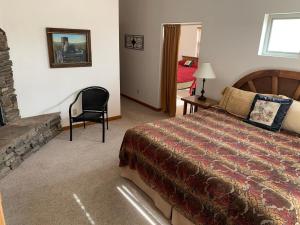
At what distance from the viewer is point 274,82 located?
119 inches

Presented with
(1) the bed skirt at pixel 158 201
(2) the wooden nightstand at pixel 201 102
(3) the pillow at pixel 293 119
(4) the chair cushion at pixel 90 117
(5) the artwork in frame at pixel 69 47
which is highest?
(5) the artwork in frame at pixel 69 47

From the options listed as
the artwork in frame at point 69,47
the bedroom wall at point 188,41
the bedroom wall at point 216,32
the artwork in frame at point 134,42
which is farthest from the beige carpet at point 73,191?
the bedroom wall at point 188,41

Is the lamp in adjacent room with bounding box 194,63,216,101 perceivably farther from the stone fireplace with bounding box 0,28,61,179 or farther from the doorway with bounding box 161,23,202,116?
the stone fireplace with bounding box 0,28,61,179

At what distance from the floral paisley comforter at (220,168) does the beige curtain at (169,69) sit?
2058 mm

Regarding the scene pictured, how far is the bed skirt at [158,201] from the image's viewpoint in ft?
6.51

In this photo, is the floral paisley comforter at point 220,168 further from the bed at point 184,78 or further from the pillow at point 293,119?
the bed at point 184,78

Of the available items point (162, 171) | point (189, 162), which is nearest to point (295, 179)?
point (189, 162)

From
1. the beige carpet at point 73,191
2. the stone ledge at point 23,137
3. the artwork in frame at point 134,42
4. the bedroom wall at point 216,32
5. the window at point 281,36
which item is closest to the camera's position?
the beige carpet at point 73,191

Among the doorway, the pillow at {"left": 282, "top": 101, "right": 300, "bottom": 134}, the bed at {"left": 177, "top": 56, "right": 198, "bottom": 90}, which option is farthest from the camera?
the bed at {"left": 177, "top": 56, "right": 198, "bottom": 90}

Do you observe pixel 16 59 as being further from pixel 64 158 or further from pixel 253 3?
pixel 253 3

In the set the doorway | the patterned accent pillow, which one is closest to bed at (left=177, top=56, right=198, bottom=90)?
the doorway

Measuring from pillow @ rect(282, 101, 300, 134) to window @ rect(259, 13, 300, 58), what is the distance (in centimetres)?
77

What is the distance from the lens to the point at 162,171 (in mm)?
2078

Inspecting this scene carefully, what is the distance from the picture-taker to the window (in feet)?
9.71
